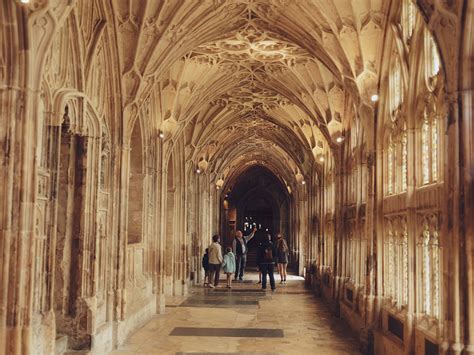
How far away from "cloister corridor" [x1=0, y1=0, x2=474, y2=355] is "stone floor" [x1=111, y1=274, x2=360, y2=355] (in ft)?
0.25

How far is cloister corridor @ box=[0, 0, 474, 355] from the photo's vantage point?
19.9 ft

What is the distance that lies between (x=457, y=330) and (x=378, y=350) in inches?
141

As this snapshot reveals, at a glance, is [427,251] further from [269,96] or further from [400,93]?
[269,96]

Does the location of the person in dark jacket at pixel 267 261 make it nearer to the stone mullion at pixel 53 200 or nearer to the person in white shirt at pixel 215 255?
the person in white shirt at pixel 215 255

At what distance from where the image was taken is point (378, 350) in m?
9.12

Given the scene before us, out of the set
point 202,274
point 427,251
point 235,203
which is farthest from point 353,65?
point 235,203

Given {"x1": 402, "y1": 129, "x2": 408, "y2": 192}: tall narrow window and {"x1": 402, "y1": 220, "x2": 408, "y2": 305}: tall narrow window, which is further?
{"x1": 402, "y1": 129, "x2": 408, "y2": 192}: tall narrow window

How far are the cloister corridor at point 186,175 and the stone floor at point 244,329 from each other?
0.25 feet

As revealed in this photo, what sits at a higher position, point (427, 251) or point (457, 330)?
point (427, 251)

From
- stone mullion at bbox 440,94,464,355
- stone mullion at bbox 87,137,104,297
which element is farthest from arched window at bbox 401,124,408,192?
stone mullion at bbox 87,137,104,297

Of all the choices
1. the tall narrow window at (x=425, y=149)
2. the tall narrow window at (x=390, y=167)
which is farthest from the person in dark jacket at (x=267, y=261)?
the tall narrow window at (x=425, y=149)

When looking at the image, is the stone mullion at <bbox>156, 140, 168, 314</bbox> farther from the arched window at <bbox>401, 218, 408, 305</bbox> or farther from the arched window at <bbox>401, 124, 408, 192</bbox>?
the arched window at <bbox>401, 124, 408, 192</bbox>

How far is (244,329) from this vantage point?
11023mm

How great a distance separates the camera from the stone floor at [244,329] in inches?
369
